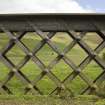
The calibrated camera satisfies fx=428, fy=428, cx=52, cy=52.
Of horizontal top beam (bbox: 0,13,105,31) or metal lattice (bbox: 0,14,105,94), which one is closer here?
horizontal top beam (bbox: 0,13,105,31)

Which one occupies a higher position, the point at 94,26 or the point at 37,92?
the point at 94,26

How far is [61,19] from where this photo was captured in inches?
460

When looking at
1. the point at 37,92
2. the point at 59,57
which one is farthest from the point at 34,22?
the point at 37,92

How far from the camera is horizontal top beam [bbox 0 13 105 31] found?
11.6 m

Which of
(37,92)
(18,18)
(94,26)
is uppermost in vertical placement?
(18,18)

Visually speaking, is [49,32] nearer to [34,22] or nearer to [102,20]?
[34,22]

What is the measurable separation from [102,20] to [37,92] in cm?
276

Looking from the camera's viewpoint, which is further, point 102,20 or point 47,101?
point 102,20

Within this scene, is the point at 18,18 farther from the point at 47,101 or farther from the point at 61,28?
the point at 47,101

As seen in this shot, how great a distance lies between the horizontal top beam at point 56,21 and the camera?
1159 centimetres

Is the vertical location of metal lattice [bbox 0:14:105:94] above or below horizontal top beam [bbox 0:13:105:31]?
below

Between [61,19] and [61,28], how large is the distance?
9.9 inches

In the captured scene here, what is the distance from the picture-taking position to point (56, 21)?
461 inches

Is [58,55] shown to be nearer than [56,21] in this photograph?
No
